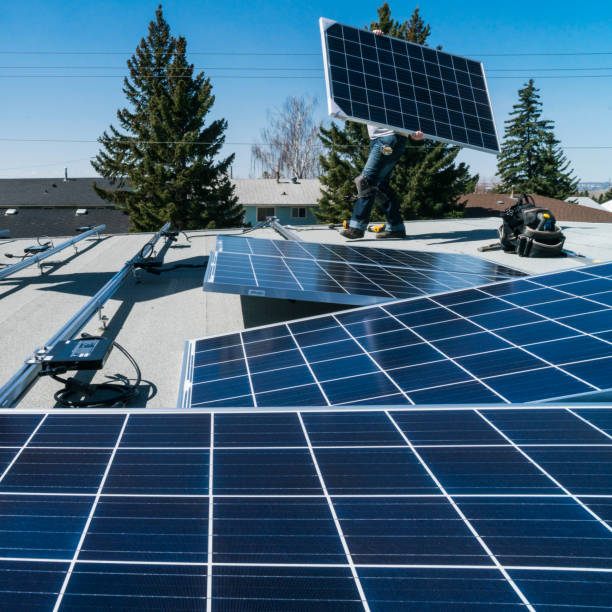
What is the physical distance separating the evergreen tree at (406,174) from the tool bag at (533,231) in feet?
117

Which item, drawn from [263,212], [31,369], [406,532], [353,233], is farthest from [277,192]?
[406,532]

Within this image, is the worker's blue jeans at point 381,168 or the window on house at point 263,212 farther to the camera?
the window on house at point 263,212

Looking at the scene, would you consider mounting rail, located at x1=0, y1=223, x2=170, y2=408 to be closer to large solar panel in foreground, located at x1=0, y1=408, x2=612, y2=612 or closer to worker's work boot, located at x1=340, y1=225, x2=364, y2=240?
large solar panel in foreground, located at x1=0, y1=408, x2=612, y2=612

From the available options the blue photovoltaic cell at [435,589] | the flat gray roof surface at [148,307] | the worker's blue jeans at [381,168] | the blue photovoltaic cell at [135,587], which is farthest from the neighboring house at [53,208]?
the blue photovoltaic cell at [435,589]

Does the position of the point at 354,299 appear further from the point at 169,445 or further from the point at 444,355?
the point at 169,445

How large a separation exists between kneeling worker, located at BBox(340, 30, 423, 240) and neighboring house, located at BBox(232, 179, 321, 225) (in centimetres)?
4469

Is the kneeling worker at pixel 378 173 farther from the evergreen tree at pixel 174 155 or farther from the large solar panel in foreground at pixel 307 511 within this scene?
the evergreen tree at pixel 174 155

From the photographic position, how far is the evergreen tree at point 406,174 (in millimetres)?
48875

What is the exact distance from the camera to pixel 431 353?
19.6ft

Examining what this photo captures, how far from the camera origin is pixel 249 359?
6.39m

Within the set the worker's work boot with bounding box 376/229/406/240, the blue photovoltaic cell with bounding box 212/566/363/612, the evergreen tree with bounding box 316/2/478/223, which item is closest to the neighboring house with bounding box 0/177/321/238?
the evergreen tree with bounding box 316/2/478/223

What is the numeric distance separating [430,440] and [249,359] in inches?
126

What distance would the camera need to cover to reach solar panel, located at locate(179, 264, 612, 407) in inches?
195

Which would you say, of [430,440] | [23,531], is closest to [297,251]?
[430,440]
